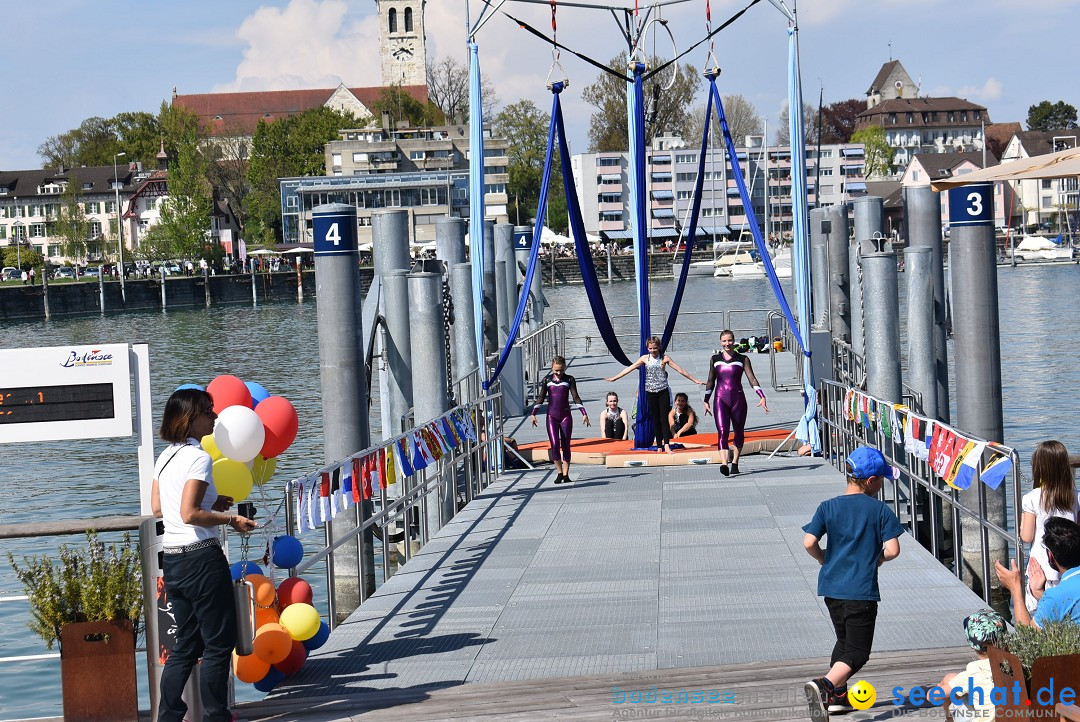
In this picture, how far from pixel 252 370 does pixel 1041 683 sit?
161 feet

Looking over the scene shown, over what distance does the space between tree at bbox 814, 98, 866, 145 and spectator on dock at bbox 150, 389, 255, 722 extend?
17809 centimetres

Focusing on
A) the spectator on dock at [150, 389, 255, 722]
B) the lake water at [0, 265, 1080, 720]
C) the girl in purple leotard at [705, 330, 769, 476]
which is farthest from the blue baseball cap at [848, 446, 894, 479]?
the girl in purple leotard at [705, 330, 769, 476]

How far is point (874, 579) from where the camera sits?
281 inches

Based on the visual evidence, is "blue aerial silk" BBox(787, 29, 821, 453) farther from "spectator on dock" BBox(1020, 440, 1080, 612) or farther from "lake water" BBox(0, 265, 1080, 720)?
"spectator on dock" BBox(1020, 440, 1080, 612)

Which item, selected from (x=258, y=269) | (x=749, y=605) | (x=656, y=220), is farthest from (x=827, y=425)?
(x=656, y=220)

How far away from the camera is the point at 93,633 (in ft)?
23.2

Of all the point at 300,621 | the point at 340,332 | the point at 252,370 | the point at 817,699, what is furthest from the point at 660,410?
the point at 252,370

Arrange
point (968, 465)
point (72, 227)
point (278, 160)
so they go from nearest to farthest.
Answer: point (968, 465) → point (72, 227) → point (278, 160)

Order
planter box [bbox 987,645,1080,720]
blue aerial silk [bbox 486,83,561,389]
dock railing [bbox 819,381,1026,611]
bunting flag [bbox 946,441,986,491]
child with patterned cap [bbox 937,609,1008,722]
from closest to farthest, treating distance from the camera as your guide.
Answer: planter box [bbox 987,645,1080,720] → child with patterned cap [bbox 937,609,1008,722] → bunting flag [bbox 946,441,986,491] → dock railing [bbox 819,381,1026,611] → blue aerial silk [bbox 486,83,561,389]

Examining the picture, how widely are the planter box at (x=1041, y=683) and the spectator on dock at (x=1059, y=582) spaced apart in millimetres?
411

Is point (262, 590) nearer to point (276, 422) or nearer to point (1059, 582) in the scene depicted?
point (276, 422)

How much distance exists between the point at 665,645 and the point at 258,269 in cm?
10780

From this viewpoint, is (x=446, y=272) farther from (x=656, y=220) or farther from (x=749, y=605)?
(x=656, y=220)

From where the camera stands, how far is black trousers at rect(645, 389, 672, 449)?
56.9 ft
